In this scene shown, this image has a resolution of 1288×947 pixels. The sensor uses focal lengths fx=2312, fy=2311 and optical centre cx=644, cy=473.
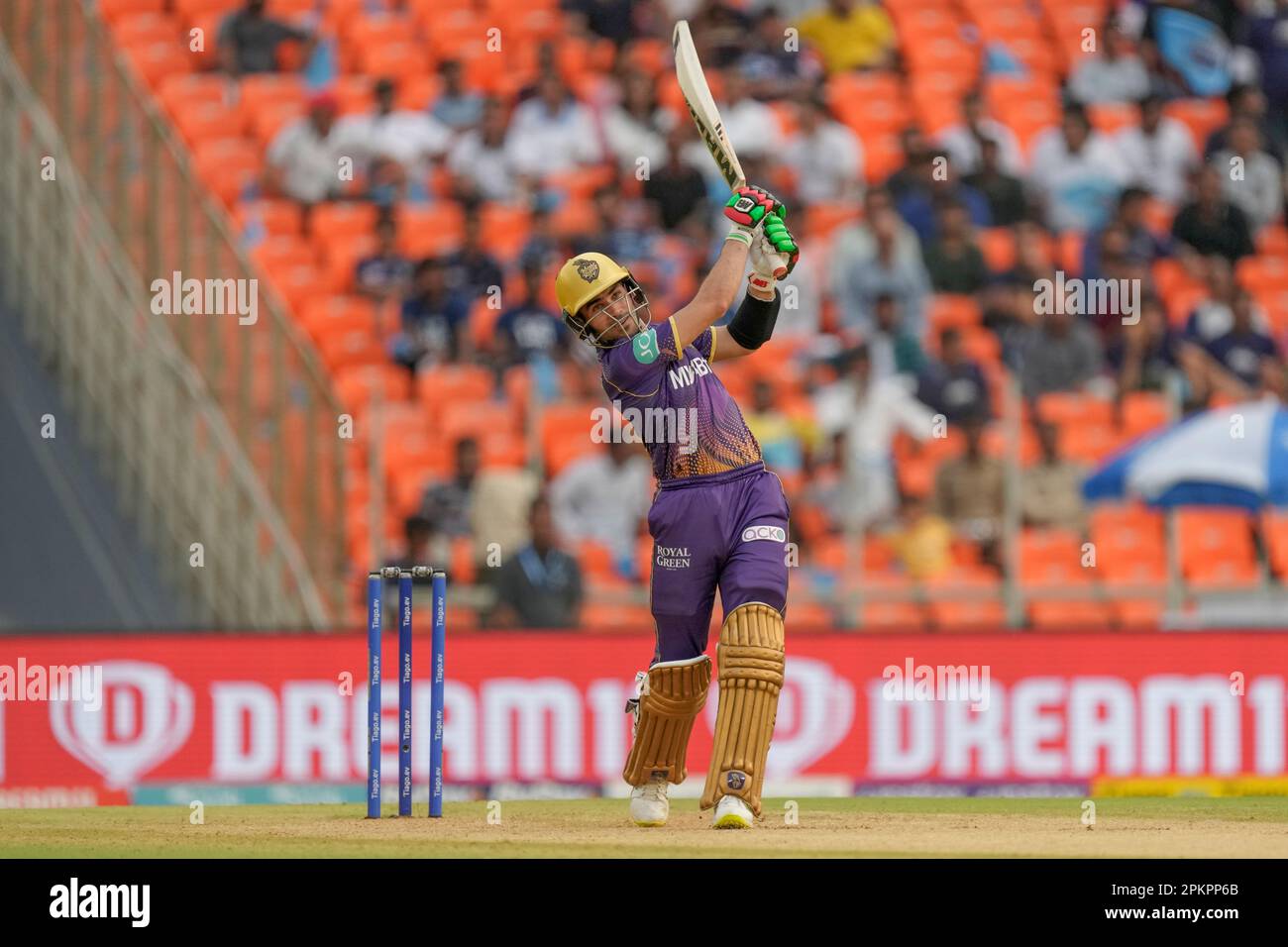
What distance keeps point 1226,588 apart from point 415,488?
546cm

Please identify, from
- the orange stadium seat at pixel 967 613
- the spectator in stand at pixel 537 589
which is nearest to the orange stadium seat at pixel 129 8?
the spectator in stand at pixel 537 589

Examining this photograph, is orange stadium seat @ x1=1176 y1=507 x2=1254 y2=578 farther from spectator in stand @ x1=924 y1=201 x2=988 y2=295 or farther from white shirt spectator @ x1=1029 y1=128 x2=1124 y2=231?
white shirt spectator @ x1=1029 y1=128 x2=1124 y2=231

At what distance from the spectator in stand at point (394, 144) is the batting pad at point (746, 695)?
375 inches

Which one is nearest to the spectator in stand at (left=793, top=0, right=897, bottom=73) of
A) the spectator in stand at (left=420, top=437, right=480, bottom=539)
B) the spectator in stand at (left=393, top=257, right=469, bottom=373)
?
the spectator in stand at (left=393, top=257, right=469, bottom=373)

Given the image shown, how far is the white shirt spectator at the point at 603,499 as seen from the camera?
15.3m

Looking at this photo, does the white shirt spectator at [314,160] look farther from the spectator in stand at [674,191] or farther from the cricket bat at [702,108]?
the cricket bat at [702,108]

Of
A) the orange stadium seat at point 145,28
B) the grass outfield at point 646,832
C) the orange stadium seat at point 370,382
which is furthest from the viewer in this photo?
the orange stadium seat at point 145,28

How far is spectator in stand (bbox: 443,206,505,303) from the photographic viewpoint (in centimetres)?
1720

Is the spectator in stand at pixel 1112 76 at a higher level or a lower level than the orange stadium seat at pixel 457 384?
higher

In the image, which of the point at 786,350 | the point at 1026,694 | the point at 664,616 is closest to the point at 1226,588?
the point at 1026,694

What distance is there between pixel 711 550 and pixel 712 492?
0.24 meters

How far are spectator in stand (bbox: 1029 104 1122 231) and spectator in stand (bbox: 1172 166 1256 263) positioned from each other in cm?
66

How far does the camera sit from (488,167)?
60.7 feet

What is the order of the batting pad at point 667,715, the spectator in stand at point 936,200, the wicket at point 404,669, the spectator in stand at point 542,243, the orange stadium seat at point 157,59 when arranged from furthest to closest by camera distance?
the orange stadium seat at point 157,59
the spectator in stand at point 936,200
the spectator in stand at point 542,243
the wicket at point 404,669
the batting pad at point 667,715
